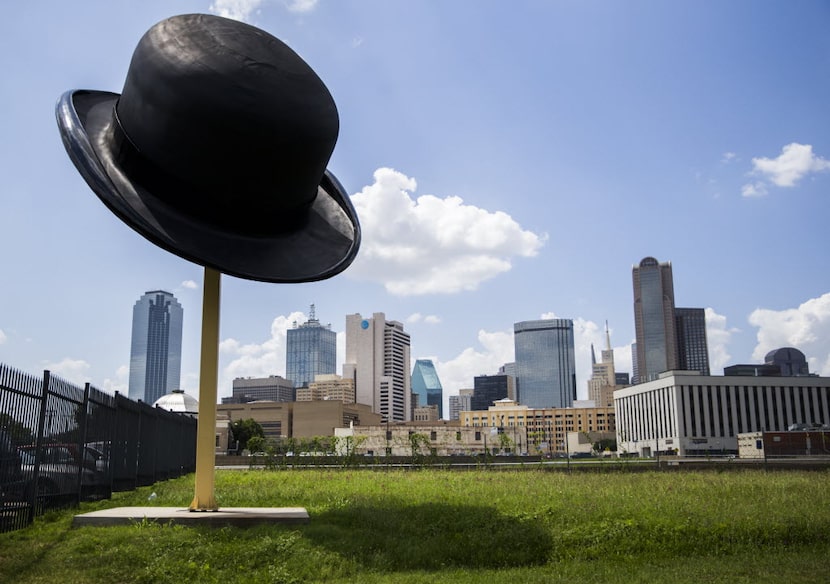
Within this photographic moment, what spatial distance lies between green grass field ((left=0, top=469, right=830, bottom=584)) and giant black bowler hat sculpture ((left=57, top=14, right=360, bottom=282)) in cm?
442

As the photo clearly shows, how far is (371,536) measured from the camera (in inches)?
519

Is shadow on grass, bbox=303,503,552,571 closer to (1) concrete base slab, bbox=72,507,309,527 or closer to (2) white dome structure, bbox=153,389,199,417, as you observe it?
(1) concrete base slab, bbox=72,507,309,527

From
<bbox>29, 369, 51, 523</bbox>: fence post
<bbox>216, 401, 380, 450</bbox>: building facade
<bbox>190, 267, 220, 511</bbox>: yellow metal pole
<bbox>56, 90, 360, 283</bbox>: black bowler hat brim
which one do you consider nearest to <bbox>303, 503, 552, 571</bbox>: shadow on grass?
<bbox>190, 267, 220, 511</bbox>: yellow metal pole

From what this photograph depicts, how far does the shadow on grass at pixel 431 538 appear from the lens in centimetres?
1199

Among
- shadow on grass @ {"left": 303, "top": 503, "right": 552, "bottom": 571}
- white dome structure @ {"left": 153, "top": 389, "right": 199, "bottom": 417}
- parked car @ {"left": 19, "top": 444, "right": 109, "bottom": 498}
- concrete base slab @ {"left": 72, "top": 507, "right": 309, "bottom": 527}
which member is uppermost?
white dome structure @ {"left": 153, "top": 389, "right": 199, "bottom": 417}

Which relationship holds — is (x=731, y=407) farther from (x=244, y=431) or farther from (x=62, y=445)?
(x=62, y=445)

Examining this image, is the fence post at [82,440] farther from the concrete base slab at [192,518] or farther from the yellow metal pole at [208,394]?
the yellow metal pole at [208,394]

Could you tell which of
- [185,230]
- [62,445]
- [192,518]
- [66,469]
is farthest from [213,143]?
[66,469]

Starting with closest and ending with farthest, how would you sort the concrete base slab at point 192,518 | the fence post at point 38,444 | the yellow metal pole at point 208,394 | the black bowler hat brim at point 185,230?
1. the black bowler hat brim at point 185,230
2. the concrete base slab at point 192,518
3. the fence post at point 38,444
4. the yellow metal pole at point 208,394

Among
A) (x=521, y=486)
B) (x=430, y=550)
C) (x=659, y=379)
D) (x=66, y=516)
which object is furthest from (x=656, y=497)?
(x=659, y=379)

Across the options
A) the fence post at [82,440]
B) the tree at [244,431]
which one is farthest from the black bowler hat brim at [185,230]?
the tree at [244,431]

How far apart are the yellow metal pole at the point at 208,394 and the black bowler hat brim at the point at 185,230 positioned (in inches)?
84.6

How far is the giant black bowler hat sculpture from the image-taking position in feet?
38.5

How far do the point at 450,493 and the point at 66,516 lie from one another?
915cm
